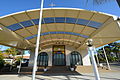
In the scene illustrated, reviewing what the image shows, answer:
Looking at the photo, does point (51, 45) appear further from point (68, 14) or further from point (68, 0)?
point (68, 0)

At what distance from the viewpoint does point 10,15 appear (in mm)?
6141

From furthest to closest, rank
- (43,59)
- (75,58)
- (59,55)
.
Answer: (59,55)
(75,58)
(43,59)

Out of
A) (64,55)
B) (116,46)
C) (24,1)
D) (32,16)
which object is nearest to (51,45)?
(64,55)

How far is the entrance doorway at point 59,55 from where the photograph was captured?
16.1 meters

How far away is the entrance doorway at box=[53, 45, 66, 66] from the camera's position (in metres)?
16.1

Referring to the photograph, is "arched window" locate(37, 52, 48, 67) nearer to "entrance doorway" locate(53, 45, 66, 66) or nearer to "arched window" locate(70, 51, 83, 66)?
"entrance doorway" locate(53, 45, 66, 66)

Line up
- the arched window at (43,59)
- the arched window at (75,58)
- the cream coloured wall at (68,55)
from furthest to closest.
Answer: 1. the arched window at (75,58)
2. the arched window at (43,59)
3. the cream coloured wall at (68,55)

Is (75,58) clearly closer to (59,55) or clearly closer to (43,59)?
(59,55)

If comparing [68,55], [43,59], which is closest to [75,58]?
[68,55]

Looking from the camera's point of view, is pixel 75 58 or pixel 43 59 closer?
pixel 43 59

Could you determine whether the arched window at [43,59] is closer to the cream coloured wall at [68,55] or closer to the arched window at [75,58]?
the cream coloured wall at [68,55]

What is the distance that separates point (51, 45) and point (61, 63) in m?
4.58

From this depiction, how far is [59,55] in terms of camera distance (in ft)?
54.7

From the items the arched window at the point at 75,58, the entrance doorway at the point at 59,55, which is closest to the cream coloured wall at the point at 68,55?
the arched window at the point at 75,58
